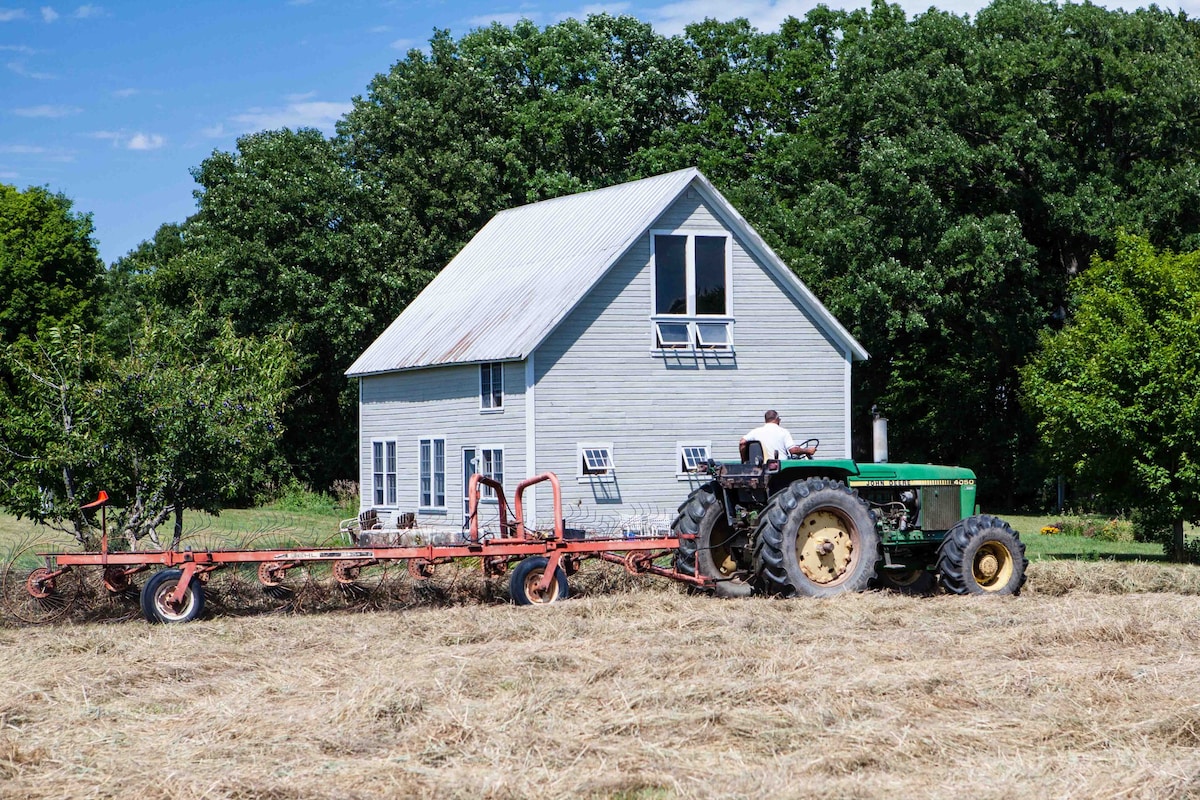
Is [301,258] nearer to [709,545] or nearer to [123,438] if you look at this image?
[123,438]

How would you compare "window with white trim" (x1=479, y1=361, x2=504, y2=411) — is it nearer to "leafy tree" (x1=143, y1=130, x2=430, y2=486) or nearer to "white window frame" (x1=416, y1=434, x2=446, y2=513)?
"white window frame" (x1=416, y1=434, x2=446, y2=513)

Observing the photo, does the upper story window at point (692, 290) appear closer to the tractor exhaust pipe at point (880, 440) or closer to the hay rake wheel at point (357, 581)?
the tractor exhaust pipe at point (880, 440)

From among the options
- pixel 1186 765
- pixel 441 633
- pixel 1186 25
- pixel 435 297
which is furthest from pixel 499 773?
pixel 1186 25

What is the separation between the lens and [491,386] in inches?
1111

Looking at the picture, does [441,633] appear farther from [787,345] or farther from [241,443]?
[787,345]

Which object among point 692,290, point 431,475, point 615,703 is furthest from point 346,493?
point 615,703

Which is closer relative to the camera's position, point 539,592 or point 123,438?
point 539,592

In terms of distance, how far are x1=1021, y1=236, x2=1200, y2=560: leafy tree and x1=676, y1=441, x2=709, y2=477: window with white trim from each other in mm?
6262

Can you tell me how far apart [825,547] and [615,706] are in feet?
21.3

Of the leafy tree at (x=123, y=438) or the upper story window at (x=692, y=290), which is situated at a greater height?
the upper story window at (x=692, y=290)

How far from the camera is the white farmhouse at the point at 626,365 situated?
2723 centimetres

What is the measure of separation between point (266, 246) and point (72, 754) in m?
35.5

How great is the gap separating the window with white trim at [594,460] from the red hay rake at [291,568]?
1043cm

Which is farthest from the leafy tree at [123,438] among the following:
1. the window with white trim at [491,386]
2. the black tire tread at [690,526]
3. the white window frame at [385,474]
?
the white window frame at [385,474]
